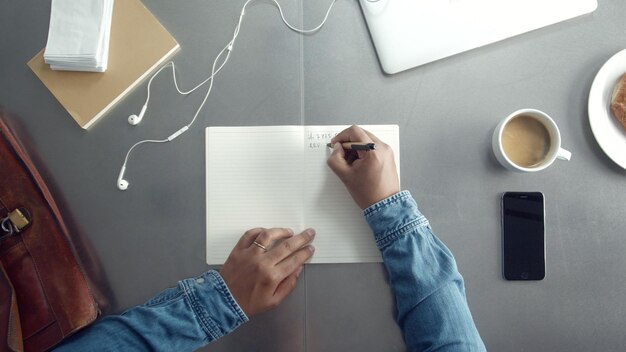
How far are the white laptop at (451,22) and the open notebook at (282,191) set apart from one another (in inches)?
4.9

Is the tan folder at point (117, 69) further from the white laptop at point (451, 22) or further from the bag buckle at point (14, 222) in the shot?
the white laptop at point (451, 22)

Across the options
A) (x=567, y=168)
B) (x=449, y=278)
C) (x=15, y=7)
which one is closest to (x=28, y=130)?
(x=15, y=7)

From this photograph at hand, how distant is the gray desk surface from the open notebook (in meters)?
0.02

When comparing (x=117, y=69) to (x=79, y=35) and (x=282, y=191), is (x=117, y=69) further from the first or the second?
(x=282, y=191)

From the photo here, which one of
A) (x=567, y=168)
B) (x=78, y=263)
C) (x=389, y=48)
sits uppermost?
(x=389, y=48)

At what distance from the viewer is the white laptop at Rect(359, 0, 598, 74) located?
60 centimetres

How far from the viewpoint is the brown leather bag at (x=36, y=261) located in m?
0.54

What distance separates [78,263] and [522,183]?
0.68 meters

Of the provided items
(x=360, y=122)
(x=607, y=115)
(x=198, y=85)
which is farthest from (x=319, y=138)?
(x=607, y=115)

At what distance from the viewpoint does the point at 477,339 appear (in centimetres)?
54

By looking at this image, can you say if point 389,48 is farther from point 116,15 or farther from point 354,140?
point 116,15

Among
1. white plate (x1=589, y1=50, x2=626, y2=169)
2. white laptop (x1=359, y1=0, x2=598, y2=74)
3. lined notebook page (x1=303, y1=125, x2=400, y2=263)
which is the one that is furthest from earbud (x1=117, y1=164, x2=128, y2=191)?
white plate (x1=589, y1=50, x2=626, y2=169)

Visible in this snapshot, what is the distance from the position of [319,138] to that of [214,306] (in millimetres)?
289

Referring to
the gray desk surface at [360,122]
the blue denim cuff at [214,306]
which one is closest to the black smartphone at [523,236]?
the gray desk surface at [360,122]
